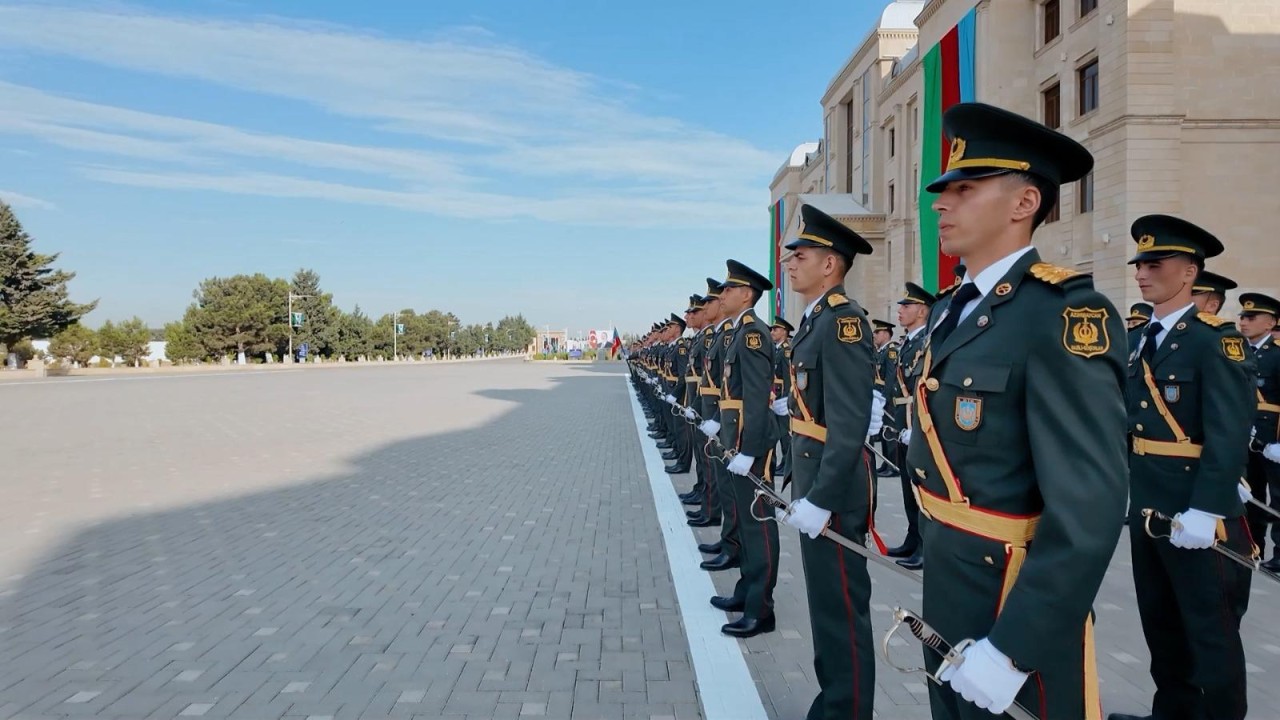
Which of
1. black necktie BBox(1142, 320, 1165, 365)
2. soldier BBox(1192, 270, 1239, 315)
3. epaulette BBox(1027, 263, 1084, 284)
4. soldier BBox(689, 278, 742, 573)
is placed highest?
soldier BBox(1192, 270, 1239, 315)

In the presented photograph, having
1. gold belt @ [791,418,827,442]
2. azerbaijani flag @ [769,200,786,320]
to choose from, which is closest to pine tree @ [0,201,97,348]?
azerbaijani flag @ [769,200,786,320]

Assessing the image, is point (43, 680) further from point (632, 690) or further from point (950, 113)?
point (950, 113)

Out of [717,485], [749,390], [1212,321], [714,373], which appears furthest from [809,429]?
[714,373]

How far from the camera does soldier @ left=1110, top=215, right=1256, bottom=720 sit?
3.08 m

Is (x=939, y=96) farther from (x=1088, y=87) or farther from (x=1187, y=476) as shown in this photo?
(x=1187, y=476)

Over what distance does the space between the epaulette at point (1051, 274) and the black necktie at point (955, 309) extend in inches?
6.2

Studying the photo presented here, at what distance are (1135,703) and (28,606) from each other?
6.38 m

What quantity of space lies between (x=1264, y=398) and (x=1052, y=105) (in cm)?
1934

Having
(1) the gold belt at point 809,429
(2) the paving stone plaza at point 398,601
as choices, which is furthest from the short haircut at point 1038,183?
(2) the paving stone plaza at point 398,601

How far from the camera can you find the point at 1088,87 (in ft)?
67.8

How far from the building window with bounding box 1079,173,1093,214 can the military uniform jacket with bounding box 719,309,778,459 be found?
733 inches

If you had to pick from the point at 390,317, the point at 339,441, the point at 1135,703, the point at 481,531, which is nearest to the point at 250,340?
the point at 390,317

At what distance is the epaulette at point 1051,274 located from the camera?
1.79 meters

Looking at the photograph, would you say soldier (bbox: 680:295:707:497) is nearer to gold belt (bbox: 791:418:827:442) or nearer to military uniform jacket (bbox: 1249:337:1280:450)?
gold belt (bbox: 791:418:827:442)
